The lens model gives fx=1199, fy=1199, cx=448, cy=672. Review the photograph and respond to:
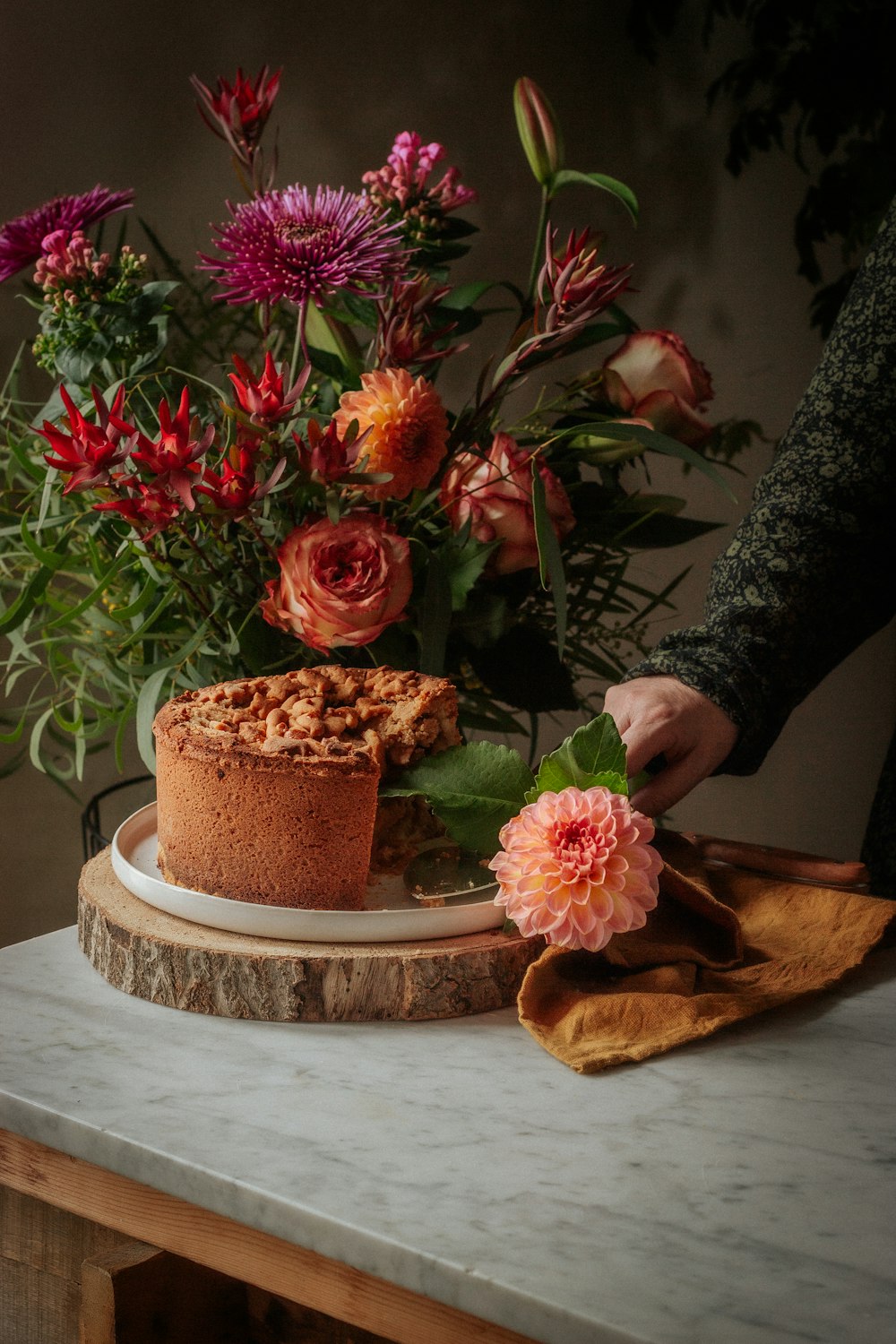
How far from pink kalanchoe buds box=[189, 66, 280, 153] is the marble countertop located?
678 millimetres

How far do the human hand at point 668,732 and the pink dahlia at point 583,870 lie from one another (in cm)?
19

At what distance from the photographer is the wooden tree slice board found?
75 centimetres

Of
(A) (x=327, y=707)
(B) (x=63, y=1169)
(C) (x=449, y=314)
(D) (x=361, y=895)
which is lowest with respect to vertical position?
(B) (x=63, y=1169)

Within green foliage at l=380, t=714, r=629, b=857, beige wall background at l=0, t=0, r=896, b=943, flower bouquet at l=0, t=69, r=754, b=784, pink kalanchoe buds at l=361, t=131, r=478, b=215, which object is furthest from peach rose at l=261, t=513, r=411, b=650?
beige wall background at l=0, t=0, r=896, b=943

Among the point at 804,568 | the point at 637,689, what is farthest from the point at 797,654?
the point at 637,689

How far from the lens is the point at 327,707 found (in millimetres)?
886

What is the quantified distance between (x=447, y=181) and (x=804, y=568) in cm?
47

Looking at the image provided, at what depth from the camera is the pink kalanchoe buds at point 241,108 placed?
3.18 ft

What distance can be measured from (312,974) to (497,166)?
69.8 inches

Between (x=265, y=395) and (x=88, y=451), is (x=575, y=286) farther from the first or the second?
(x=88, y=451)

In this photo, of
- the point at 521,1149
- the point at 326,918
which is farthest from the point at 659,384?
the point at 521,1149

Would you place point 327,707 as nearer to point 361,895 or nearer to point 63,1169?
point 361,895

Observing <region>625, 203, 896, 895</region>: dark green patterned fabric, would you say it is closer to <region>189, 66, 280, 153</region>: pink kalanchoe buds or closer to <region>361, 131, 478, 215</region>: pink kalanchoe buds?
<region>361, 131, 478, 215</region>: pink kalanchoe buds

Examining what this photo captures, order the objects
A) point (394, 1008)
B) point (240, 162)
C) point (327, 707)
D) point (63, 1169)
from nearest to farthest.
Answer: point (63, 1169) < point (394, 1008) < point (327, 707) < point (240, 162)
